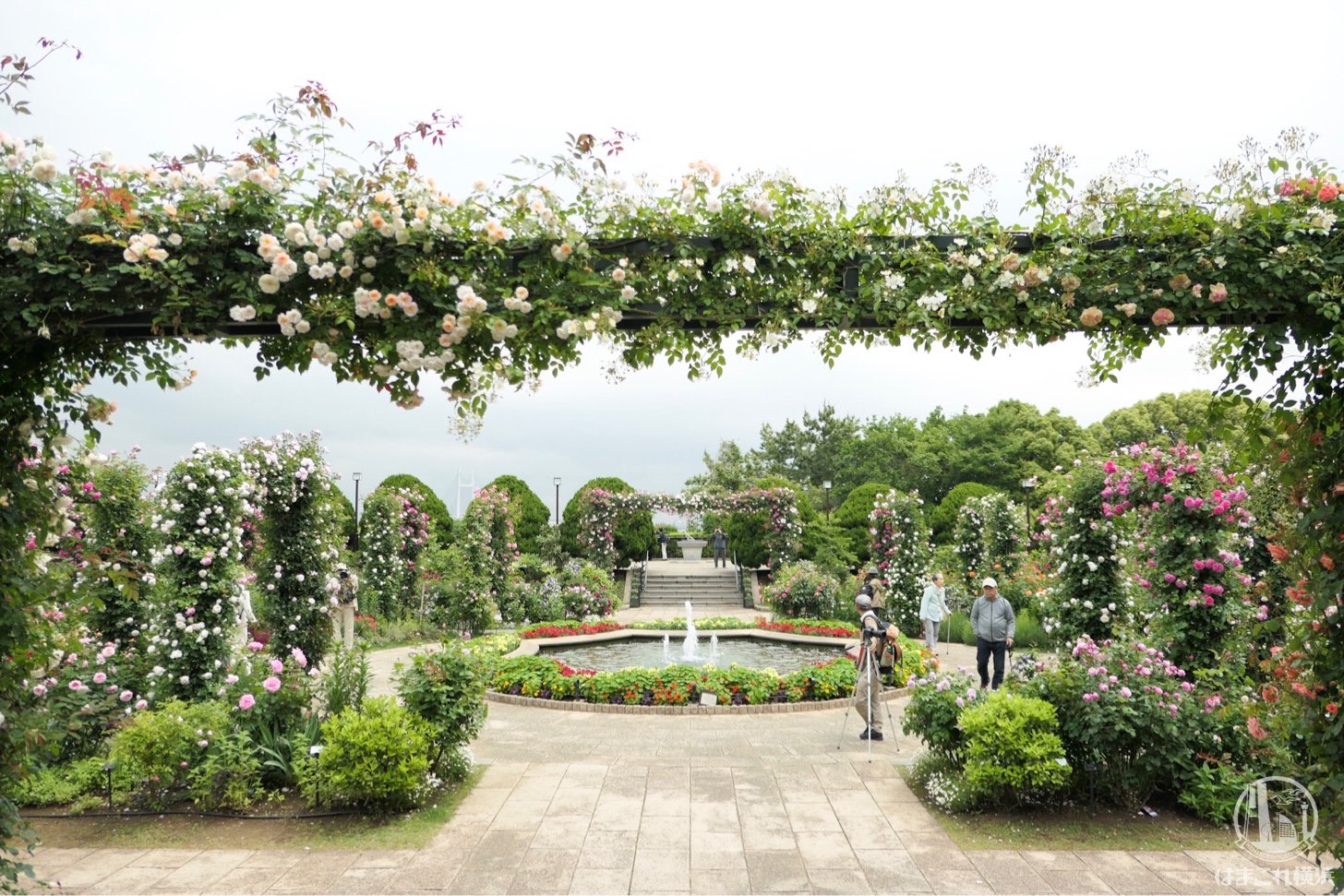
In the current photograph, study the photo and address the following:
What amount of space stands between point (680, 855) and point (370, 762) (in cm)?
193

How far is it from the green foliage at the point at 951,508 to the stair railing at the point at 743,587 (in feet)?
18.9

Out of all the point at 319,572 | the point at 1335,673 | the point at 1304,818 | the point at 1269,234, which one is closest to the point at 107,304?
the point at 1269,234

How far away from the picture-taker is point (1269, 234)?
3287 millimetres

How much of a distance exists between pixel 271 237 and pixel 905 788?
516 centimetres

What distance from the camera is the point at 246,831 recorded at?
481 cm

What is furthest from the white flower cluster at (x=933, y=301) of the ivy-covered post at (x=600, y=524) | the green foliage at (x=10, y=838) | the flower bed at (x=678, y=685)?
the ivy-covered post at (x=600, y=524)

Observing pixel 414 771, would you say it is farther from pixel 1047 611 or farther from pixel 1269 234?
pixel 1047 611

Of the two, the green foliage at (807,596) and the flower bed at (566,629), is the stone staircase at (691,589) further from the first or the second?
the flower bed at (566,629)

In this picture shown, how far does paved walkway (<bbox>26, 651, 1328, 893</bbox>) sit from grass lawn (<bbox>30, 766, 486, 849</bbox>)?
122 mm

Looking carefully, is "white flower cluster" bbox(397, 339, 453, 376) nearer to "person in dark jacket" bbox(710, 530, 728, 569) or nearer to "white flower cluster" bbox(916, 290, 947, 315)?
"white flower cluster" bbox(916, 290, 947, 315)

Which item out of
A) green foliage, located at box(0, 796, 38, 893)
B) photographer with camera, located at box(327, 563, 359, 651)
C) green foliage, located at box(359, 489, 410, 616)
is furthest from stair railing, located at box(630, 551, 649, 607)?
green foliage, located at box(0, 796, 38, 893)

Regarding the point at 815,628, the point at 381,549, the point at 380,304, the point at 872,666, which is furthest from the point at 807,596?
the point at 380,304

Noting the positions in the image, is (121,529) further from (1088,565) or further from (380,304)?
(1088,565)

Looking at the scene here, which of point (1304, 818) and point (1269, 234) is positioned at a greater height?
point (1269, 234)
